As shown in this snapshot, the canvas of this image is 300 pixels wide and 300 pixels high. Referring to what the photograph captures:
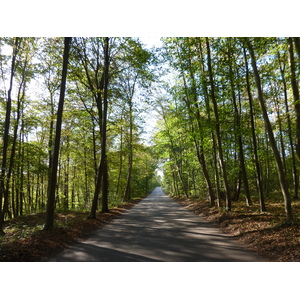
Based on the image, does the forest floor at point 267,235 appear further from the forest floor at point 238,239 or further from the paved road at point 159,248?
the paved road at point 159,248

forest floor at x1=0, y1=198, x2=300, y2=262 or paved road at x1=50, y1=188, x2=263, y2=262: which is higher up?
forest floor at x1=0, y1=198, x2=300, y2=262

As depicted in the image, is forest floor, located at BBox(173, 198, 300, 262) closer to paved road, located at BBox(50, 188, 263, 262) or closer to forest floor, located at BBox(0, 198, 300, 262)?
forest floor, located at BBox(0, 198, 300, 262)

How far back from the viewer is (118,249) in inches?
207

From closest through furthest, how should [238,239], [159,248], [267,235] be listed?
[159,248]
[267,235]
[238,239]

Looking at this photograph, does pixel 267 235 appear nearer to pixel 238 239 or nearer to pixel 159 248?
pixel 238 239

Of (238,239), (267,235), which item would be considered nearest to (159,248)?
(238,239)

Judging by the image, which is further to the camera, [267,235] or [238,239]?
[238,239]

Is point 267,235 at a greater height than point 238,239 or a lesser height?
greater

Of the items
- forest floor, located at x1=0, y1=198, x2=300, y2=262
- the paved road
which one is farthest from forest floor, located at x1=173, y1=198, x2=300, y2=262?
the paved road

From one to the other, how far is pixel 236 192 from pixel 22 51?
17.7 m

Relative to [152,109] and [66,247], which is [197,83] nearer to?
[66,247]

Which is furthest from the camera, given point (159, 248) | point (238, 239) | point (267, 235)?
point (238, 239)

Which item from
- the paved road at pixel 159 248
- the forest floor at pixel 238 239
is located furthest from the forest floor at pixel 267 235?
the paved road at pixel 159 248
